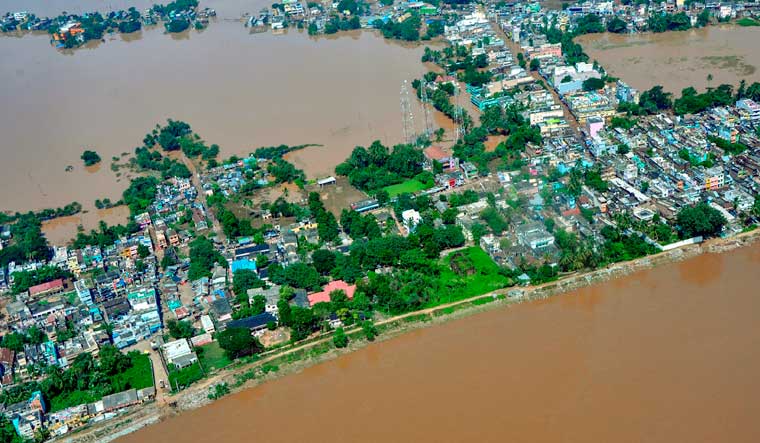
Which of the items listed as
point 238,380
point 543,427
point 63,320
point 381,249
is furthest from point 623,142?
point 63,320

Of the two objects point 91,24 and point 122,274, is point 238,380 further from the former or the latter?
point 91,24

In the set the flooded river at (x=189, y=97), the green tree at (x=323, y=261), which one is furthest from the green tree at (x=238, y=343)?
the flooded river at (x=189, y=97)

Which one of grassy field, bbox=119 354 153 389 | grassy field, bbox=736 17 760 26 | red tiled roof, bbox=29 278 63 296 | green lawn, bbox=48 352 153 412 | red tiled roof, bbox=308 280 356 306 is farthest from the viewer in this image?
grassy field, bbox=736 17 760 26

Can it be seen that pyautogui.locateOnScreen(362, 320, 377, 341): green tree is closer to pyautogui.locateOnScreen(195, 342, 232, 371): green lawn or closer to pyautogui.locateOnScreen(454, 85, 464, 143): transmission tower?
pyautogui.locateOnScreen(195, 342, 232, 371): green lawn

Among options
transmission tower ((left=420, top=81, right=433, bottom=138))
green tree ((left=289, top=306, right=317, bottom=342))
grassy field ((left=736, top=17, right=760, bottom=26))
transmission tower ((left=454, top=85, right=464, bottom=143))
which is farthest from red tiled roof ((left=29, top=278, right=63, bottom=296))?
grassy field ((left=736, top=17, right=760, bottom=26))

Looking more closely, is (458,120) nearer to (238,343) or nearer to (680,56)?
(680,56)

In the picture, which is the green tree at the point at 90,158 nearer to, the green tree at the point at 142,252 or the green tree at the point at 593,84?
the green tree at the point at 142,252
